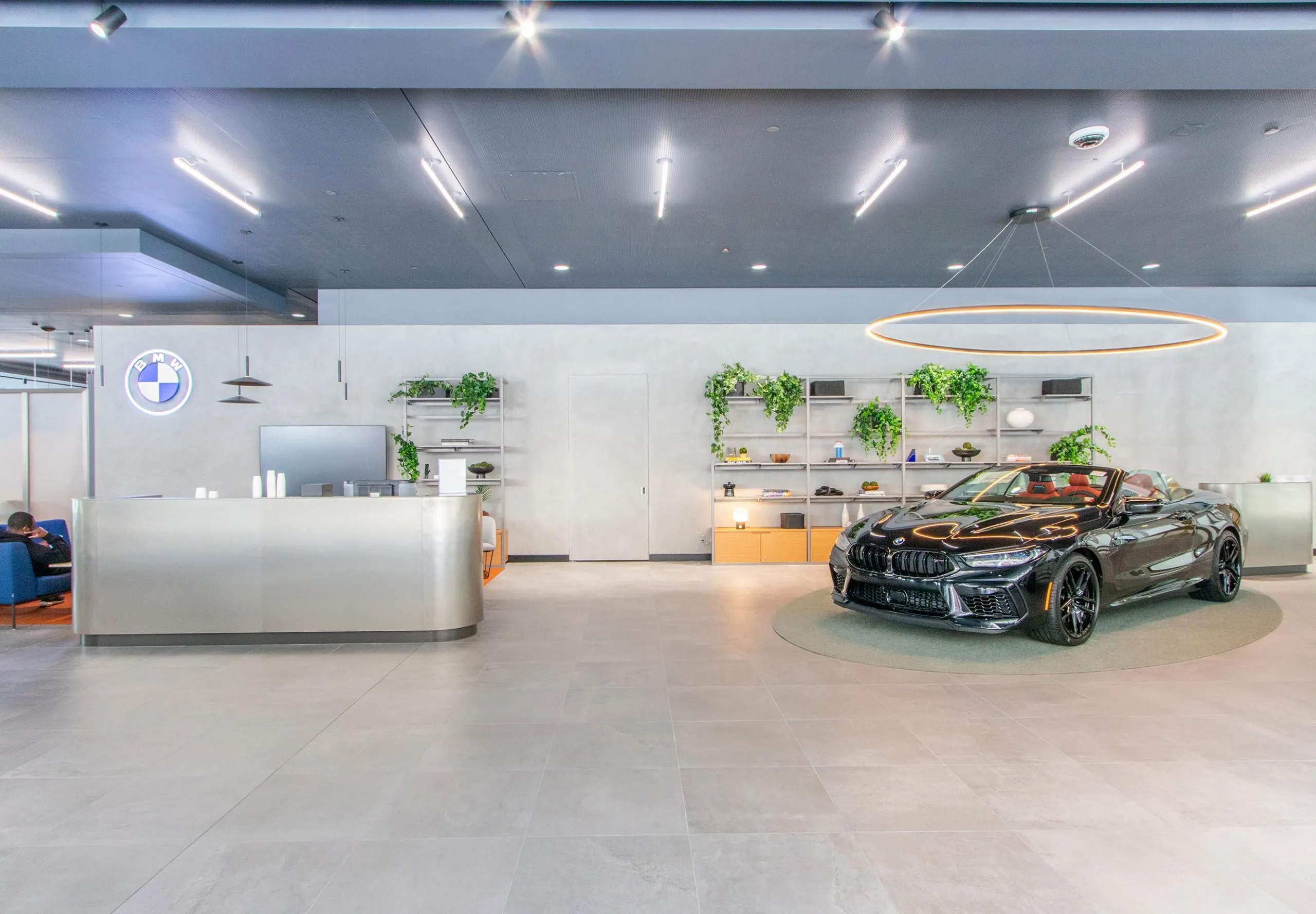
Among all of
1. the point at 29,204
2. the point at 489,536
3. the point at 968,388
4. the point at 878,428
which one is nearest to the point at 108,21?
the point at 29,204

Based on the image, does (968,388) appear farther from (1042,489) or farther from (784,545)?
(1042,489)

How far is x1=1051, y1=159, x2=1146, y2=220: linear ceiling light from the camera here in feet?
15.4

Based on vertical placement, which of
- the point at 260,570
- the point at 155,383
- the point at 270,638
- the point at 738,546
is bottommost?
the point at 270,638

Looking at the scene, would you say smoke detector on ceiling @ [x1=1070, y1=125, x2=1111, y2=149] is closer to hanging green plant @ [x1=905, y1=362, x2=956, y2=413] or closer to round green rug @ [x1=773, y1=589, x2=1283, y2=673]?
round green rug @ [x1=773, y1=589, x2=1283, y2=673]

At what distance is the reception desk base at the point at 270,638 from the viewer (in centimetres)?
440

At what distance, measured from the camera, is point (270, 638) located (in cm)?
443

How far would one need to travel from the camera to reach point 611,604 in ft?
18.4

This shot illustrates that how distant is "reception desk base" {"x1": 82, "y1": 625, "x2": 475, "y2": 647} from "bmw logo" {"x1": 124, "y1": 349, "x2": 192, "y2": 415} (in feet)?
15.5

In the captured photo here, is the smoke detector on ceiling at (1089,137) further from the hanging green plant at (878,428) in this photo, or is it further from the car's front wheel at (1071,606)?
the hanging green plant at (878,428)

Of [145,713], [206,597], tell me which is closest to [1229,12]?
[145,713]

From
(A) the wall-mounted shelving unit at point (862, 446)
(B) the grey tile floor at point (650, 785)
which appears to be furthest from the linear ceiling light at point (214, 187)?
(A) the wall-mounted shelving unit at point (862, 446)

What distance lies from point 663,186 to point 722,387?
10.1 ft

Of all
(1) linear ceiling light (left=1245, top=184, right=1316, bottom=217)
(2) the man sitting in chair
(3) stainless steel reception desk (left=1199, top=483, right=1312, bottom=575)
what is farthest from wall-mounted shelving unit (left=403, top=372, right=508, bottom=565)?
(3) stainless steel reception desk (left=1199, top=483, right=1312, bottom=575)

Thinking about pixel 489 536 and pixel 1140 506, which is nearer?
pixel 1140 506
